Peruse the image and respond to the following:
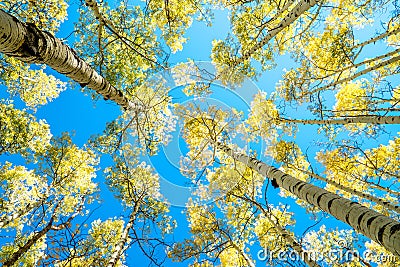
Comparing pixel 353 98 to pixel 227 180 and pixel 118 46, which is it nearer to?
pixel 227 180

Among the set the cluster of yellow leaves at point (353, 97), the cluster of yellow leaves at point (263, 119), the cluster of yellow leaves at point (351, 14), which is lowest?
the cluster of yellow leaves at point (263, 119)

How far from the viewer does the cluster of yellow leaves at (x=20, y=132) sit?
8141 millimetres

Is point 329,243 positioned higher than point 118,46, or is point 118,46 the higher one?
point 118,46

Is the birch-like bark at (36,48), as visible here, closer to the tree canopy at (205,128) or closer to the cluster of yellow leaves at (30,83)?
the tree canopy at (205,128)

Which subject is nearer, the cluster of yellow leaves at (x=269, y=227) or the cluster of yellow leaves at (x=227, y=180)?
the cluster of yellow leaves at (x=227, y=180)

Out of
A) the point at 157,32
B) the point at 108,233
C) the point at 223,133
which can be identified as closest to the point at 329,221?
the point at 223,133

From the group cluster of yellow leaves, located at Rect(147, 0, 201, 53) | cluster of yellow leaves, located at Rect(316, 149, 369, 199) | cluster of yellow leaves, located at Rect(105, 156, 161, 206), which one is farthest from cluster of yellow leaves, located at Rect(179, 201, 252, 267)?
cluster of yellow leaves, located at Rect(147, 0, 201, 53)

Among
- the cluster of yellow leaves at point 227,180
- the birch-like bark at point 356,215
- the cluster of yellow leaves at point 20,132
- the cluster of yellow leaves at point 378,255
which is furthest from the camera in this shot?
the cluster of yellow leaves at point 20,132

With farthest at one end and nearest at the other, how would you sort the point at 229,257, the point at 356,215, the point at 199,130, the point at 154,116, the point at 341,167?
the point at 229,257, the point at 341,167, the point at 199,130, the point at 154,116, the point at 356,215

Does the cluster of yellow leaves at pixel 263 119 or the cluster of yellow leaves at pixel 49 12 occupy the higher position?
the cluster of yellow leaves at pixel 49 12

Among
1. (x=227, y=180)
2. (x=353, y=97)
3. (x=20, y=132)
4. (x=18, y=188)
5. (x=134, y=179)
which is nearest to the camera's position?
(x=227, y=180)

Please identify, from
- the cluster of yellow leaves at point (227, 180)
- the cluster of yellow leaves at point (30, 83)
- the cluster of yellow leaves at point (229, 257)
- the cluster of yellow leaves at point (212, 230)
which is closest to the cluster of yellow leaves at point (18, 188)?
the cluster of yellow leaves at point (30, 83)

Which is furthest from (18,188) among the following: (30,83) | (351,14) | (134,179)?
(351,14)

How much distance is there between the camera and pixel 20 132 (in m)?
8.41
